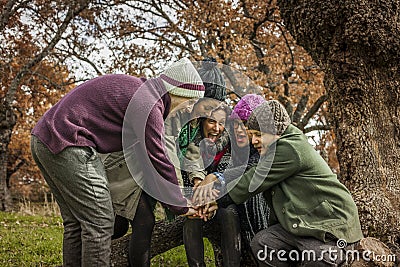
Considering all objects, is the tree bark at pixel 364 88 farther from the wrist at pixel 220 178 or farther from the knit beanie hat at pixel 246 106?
the wrist at pixel 220 178

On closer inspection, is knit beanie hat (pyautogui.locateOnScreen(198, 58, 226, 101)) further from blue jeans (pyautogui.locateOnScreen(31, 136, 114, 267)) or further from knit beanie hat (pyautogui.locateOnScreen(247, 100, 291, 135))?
blue jeans (pyautogui.locateOnScreen(31, 136, 114, 267))

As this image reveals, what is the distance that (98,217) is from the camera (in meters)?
2.60

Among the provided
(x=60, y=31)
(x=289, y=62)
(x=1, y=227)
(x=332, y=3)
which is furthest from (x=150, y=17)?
(x=332, y=3)

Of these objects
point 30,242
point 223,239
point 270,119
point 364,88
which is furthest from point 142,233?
point 30,242

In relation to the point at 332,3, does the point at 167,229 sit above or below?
below

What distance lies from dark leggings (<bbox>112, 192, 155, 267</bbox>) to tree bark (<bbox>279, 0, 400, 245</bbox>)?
176 cm

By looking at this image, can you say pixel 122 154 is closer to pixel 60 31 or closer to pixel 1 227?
pixel 1 227

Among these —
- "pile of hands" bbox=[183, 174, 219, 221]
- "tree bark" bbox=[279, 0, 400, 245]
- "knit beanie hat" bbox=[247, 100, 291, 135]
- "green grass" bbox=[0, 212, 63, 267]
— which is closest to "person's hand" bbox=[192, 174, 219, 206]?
"pile of hands" bbox=[183, 174, 219, 221]

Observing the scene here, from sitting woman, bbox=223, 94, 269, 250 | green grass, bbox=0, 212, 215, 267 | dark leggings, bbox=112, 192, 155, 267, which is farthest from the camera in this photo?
green grass, bbox=0, 212, 215, 267

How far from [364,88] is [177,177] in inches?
78.5

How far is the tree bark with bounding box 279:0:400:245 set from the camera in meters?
3.70

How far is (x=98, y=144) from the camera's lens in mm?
2674

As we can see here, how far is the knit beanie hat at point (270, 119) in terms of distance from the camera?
292cm

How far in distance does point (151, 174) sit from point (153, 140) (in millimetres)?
239
